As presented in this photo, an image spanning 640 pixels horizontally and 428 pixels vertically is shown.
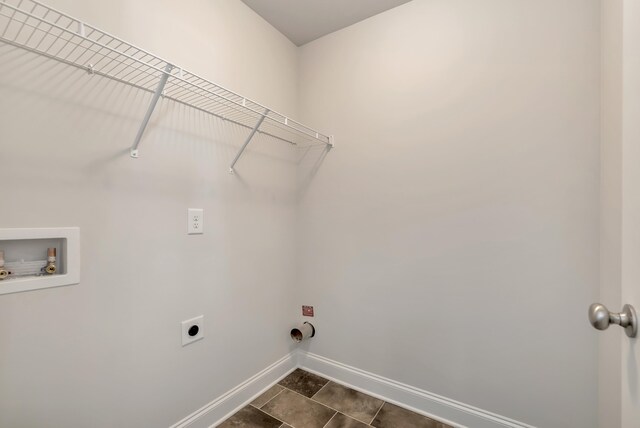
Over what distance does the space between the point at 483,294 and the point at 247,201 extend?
1.39 meters

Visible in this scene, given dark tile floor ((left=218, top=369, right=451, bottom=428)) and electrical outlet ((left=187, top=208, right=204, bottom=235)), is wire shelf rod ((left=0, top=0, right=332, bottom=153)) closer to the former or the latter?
electrical outlet ((left=187, top=208, right=204, bottom=235))

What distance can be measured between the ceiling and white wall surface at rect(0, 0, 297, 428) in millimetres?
99

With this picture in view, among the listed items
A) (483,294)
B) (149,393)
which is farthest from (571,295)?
(149,393)

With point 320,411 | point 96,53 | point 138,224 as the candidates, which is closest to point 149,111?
point 96,53

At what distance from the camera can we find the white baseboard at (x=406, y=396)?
4.50ft

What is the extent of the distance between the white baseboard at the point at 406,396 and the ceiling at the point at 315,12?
2.27 meters

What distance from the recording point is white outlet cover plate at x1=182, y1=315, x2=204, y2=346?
4.35 feet

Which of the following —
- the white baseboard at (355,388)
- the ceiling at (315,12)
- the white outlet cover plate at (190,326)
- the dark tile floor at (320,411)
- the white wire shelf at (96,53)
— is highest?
the ceiling at (315,12)

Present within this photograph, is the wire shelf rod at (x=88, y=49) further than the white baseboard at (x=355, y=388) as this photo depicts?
No

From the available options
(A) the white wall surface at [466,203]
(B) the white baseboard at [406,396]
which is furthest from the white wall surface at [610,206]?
(B) the white baseboard at [406,396]

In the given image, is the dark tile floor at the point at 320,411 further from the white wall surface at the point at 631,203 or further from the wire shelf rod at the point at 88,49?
the wire shelf rod at the point at 88,49

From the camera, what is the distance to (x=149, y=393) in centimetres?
119

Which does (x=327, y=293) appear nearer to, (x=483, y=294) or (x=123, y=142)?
(x=483, y=294)

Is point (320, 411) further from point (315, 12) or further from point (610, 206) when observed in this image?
point (315, 12)
